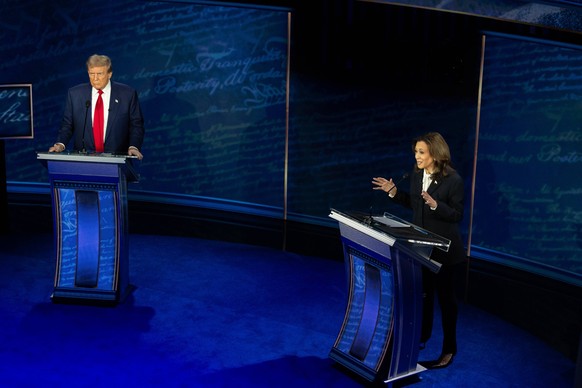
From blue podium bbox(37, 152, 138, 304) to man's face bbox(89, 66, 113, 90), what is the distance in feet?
1.77

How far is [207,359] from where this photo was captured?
13.0 ft

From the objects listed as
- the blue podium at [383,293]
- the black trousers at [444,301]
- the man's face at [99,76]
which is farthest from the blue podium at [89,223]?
the black trousers at [444,301]

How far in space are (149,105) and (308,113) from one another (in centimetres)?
157

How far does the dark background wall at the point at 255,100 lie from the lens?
5465 millimetres

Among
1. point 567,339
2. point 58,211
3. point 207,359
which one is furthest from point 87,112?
point 567,339

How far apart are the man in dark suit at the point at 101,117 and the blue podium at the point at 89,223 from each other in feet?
0.88

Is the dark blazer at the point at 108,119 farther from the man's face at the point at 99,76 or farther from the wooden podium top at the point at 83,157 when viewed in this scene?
the wooden podium top at the point at 83,157

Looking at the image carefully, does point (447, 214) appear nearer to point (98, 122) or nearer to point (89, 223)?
point (89, 223)

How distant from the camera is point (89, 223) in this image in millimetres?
4551

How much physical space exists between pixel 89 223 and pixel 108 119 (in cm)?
71

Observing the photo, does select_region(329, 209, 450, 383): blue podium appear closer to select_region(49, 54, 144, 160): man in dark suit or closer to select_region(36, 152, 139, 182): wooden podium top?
select_region(36, 152, 139, 182): wooden podium top

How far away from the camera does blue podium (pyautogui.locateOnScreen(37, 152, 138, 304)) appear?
173 inches

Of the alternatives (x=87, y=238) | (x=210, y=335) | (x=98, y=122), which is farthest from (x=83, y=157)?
(x=210, y=335)

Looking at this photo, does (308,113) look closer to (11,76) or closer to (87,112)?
(87,112)
